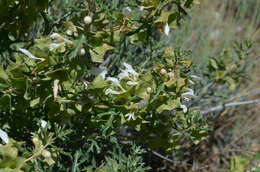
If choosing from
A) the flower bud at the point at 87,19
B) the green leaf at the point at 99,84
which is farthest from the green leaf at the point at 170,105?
the flower bud at the point at 87,19

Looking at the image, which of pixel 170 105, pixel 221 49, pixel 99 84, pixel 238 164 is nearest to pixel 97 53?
pixel 99 84

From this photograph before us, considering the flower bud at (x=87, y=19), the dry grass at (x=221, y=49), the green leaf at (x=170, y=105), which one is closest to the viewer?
the flower bud at (x=87, y=19)

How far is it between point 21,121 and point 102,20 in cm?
37

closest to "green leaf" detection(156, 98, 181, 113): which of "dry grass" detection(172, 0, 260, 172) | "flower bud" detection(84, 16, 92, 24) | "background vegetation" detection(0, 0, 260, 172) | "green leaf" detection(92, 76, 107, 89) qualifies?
"background vegetation" detection(0, 0, 260, 172)

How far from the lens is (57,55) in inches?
39.9

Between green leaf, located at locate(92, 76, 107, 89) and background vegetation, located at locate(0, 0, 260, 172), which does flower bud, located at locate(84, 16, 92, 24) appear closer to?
background vegetation, located at locate(0, 0, 260, 172)

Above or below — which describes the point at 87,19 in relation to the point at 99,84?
above

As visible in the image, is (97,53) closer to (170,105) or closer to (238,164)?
(170,105)

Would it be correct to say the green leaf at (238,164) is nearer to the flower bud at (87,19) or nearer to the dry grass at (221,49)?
the dry grass at (221,49)

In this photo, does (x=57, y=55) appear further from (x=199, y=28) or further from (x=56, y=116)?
(x=199, y=28)

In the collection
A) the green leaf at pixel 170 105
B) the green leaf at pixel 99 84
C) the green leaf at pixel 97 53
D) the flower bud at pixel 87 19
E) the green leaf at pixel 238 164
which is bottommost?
the green leaf at pixel 238 164

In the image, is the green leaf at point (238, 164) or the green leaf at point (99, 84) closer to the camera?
the green leaf at point (99, 84)

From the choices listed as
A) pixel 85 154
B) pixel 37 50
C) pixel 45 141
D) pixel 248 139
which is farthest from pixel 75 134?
pixel 248 139

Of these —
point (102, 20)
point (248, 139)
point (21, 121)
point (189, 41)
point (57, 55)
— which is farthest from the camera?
point (189, 41)
